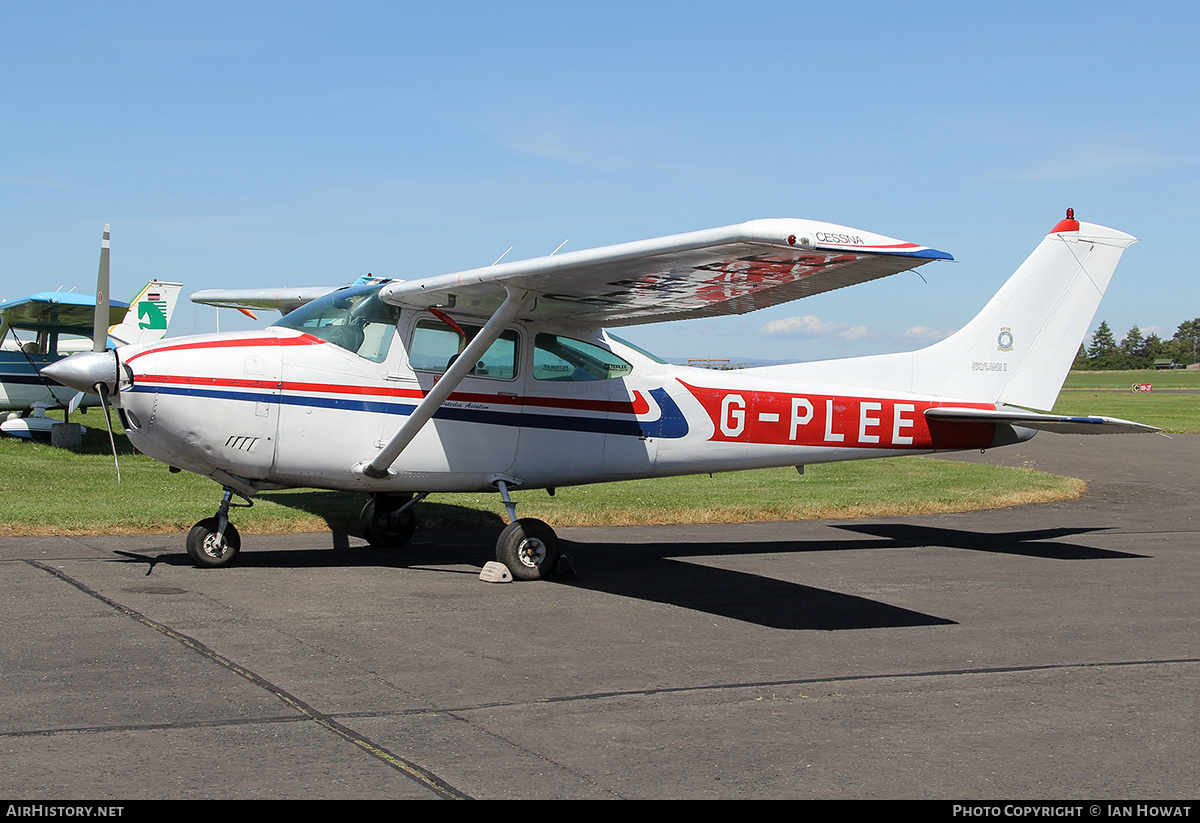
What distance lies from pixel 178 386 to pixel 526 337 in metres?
3.00

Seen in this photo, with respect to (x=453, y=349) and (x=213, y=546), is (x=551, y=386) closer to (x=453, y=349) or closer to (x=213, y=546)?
(x=453, y=349)

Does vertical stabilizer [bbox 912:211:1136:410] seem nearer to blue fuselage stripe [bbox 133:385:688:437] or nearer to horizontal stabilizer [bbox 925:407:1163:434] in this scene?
horizontal stabilizer [bbox 925:407:1163:434]

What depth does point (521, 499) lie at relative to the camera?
14.2 meters

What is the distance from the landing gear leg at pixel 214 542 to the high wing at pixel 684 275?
2439mm

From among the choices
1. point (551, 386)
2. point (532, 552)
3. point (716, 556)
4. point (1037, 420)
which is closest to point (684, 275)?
point (551, 386)

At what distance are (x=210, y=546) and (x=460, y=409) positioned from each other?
246cm

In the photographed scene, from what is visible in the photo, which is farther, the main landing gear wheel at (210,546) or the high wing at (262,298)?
the high wing at (262,298)

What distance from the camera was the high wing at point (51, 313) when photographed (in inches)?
944

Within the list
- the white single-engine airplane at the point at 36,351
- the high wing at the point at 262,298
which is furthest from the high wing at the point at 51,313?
the high wing at the point at 262,298

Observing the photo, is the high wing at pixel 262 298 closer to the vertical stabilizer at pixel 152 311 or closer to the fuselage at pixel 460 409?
the fuselage at pixel 460 409
